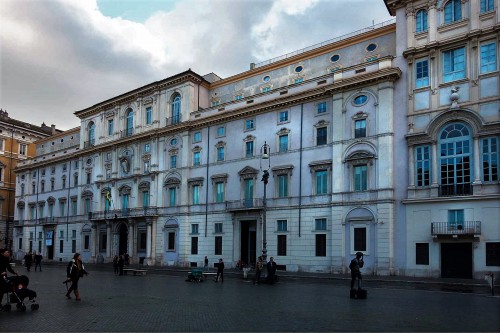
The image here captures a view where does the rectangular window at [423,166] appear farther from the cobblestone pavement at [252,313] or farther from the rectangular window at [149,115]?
the rectangular window at [149,115]

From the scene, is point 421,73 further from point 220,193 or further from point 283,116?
point 220,193

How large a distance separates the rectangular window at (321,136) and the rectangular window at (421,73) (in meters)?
7.65

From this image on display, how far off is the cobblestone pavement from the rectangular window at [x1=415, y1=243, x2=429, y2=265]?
440 inches

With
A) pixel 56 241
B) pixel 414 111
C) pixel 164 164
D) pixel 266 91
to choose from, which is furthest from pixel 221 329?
pixel 56 241

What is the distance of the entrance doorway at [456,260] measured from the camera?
3003 centimetres

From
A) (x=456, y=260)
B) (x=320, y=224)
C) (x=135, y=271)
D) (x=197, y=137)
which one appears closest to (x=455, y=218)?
(x=456, y=260)

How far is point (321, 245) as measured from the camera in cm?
3647

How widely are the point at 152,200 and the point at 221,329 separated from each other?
39.1 metres

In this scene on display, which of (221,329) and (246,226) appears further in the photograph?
(246,226)

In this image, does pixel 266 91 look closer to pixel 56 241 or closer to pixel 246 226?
pixel 246 226

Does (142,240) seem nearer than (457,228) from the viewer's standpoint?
No

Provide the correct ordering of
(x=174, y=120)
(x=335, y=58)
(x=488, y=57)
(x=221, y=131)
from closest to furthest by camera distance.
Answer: (x=488, y=57), (x=335, y=58), (x=221, y=131), (x=174, y=120)

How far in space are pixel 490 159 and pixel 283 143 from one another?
629 inches

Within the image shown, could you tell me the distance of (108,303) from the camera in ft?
55.2
